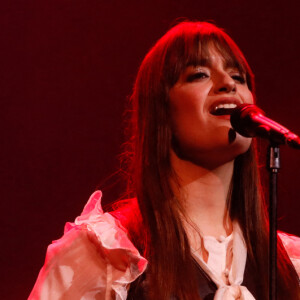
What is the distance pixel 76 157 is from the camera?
193 cm

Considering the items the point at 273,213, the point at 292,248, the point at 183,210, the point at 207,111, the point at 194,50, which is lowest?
the point at 292,248

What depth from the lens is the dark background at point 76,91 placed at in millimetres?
1833

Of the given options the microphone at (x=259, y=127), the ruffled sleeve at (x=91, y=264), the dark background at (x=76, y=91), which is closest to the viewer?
the microphone at (x=259, y=127)

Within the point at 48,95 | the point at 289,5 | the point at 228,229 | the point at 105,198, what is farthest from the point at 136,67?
the point at 228,229

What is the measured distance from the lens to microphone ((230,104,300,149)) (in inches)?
41.8

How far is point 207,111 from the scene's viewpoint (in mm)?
1379

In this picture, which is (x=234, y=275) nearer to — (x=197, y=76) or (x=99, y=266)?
(x=99, y=266)

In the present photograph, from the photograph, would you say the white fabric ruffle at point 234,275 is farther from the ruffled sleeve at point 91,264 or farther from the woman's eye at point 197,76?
the woman's eye at point 197,76

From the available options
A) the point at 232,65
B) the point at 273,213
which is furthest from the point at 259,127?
the point at 232,65

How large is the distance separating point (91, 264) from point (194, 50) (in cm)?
57

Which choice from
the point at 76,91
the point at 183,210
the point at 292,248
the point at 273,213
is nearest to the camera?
the point at 273,213

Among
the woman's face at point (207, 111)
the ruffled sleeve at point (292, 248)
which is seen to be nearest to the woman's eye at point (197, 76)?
the woman's face at point (207, 111)

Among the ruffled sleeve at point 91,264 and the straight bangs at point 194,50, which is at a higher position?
the straight bangs at point 194,50

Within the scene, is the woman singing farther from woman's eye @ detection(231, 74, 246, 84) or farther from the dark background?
the dark background
